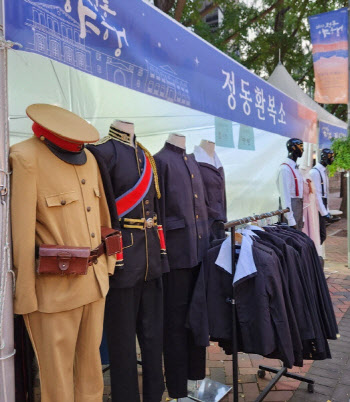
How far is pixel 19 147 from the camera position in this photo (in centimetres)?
146

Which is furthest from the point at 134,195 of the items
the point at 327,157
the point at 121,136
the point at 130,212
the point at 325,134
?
the point at 325,134

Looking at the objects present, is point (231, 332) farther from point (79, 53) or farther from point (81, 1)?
point (81, 1)

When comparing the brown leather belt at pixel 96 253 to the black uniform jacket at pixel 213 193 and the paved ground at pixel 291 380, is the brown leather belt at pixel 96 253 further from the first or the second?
the paved ground at pixel 291 380

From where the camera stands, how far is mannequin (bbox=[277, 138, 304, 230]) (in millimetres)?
4422

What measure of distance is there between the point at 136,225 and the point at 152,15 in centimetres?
113

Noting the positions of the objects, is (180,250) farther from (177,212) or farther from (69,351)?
(69,351)

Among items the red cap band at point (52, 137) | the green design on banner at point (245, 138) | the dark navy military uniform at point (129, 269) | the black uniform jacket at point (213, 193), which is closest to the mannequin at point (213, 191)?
the black uniform jacket at point (213, 193)

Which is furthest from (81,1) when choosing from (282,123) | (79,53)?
(282,123)

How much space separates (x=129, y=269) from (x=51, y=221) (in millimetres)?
518

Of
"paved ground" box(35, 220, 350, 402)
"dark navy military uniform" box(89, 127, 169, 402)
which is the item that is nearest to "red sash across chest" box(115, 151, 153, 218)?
"dark navy military uniform" box(89, 127, 169, 402)

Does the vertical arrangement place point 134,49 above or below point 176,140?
above

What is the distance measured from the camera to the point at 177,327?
233 cm

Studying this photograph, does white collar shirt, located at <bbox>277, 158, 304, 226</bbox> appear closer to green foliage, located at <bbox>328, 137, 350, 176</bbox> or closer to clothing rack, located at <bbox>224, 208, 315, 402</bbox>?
green foliage, located at <bbox>328, 137, 350, 176</bbox>

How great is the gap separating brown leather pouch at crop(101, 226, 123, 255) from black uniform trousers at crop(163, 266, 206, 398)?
2.18 ft
